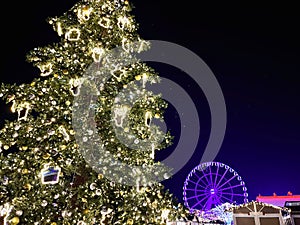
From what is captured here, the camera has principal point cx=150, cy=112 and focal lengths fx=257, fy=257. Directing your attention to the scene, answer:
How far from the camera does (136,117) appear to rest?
422 cm

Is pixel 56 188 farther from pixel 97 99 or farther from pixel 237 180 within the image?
pixel 237 180

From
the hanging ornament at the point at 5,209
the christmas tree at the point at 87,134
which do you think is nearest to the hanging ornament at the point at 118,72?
the christmas tree at the point at 87,134

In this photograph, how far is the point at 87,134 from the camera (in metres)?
3.78

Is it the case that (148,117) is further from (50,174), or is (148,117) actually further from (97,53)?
A: (50,174)

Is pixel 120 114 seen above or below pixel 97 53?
below

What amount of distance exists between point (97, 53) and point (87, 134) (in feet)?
4.38

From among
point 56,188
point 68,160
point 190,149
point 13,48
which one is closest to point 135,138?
point 68,160

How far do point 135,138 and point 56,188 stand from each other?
136cm

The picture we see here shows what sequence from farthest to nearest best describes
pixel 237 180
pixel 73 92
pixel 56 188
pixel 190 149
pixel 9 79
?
pixel 190 149 < pixel 237 180 < pixel 9 79 < pixel 73 92 < pixel 56 188

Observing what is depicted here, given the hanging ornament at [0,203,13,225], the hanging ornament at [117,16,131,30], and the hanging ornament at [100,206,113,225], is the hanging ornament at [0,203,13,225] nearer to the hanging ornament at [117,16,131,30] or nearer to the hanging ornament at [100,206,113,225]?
the hanging ornament at [100,206,113,225]

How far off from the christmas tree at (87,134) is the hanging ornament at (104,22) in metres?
0.02

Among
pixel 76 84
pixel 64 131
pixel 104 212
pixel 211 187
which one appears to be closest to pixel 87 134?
pixel 64 131

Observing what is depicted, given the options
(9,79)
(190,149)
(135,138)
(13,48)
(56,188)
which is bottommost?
(56,188)

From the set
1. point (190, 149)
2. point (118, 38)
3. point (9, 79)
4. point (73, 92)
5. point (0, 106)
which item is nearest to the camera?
point (73, 92)
